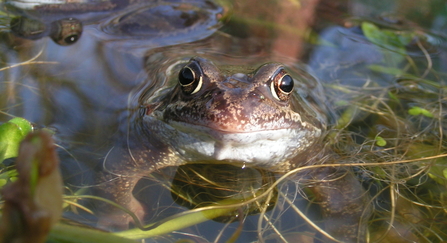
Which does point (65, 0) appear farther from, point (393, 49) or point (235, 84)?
point (393, 49)

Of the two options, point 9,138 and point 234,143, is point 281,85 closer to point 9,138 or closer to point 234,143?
point 234,143

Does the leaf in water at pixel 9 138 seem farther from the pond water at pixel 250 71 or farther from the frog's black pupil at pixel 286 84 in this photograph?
the frog's black pupil at pixel 286 84

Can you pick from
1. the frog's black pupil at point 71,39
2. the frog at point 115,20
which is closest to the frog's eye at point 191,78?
the frog at point 115,20

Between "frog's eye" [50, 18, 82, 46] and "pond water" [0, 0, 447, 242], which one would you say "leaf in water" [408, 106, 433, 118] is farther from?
"frog's eye" [50, 18, 82, 46]

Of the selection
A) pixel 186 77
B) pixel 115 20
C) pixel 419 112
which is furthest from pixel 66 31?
pixel 419 112

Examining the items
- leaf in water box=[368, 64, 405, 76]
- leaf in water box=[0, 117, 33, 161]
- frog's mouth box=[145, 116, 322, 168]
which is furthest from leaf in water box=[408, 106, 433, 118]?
leaf in water box=[0, 117, 33, 161]

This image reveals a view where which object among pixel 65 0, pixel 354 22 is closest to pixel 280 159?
pixel 354 22
